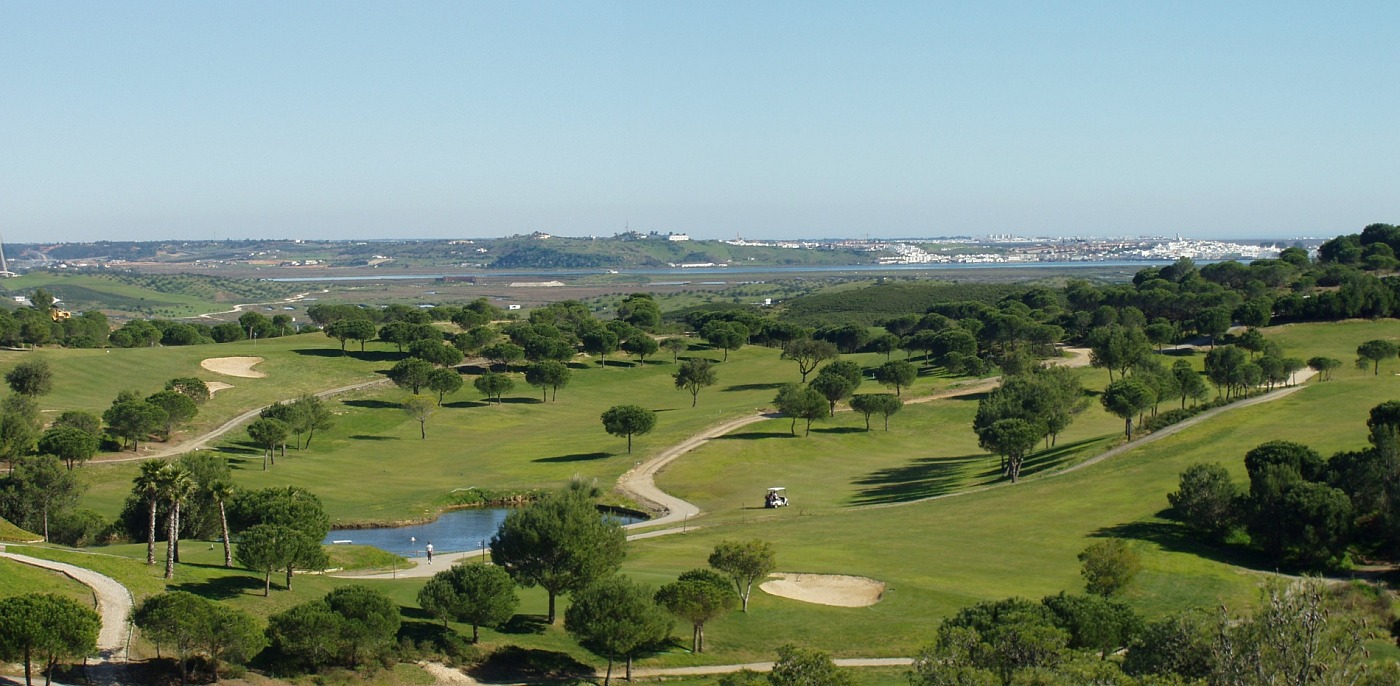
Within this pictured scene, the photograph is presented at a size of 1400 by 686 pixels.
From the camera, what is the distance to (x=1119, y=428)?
11000 cm

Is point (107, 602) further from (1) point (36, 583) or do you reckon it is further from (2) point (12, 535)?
(2) point (12, 535)

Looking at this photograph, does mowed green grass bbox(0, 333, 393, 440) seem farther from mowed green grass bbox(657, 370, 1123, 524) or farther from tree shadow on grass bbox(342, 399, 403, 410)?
mowed green grass bbox(657, 370, 1123, 524)

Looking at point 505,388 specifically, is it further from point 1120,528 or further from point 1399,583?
point 1399,583

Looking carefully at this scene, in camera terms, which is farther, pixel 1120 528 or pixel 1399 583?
pixel 1120 528

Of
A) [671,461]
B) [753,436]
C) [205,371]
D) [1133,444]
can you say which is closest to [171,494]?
[671,461]

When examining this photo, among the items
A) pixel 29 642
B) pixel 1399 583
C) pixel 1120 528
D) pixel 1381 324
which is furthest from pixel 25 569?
pixel 1381 324

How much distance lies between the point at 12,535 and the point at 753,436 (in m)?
66.4

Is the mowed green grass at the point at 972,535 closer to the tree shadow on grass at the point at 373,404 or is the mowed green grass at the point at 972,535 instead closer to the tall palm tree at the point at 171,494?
the tall palm tree at the point at 171,494

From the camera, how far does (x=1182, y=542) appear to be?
6838cm

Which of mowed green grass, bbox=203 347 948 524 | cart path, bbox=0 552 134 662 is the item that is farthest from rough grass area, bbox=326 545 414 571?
mowed green grass, bbox=203 347 948 524

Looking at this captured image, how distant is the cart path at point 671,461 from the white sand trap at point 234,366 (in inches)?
2415

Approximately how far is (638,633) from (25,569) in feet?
84.1

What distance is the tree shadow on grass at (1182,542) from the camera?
6569 centimetres

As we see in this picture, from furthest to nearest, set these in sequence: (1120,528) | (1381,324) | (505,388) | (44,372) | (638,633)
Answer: (1381,324) < (505,388) < (44,372) < (1120,528) < (638,633)
